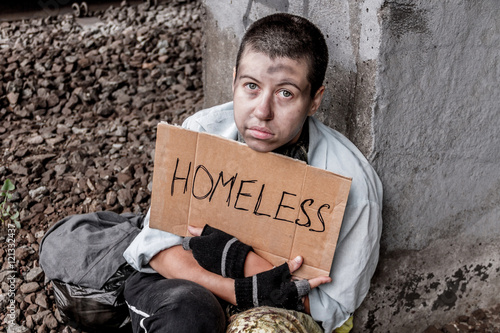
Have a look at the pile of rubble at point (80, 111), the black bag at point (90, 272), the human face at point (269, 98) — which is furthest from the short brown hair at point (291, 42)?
the pile of rubble at point (80, 111)

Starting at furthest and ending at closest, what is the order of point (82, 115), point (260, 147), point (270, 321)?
point (82, 115), point (260, 147), point (270, 321)

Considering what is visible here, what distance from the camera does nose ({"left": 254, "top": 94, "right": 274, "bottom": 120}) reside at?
179cm

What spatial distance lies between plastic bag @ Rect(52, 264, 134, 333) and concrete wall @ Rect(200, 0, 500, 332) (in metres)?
1.06

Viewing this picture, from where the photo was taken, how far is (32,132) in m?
4.14

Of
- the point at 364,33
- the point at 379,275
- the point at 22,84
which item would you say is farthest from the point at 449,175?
the point at 22,84

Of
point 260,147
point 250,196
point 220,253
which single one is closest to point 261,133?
point 260,147

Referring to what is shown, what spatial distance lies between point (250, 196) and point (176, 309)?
48 centimetres

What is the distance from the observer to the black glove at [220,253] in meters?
1.93

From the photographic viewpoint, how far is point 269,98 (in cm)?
180

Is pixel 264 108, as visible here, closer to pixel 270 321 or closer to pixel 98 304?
pixel 270 321

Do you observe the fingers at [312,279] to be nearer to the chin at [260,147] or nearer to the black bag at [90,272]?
the chin at [260,147]

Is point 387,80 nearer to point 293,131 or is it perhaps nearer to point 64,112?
point 293,131

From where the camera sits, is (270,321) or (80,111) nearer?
(270,321)

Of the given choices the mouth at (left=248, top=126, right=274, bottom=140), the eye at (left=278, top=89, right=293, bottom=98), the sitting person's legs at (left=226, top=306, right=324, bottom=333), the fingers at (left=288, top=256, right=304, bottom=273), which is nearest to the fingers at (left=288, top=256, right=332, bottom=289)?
the fingers at (left=288, top=256, right=304, bottom=273)
